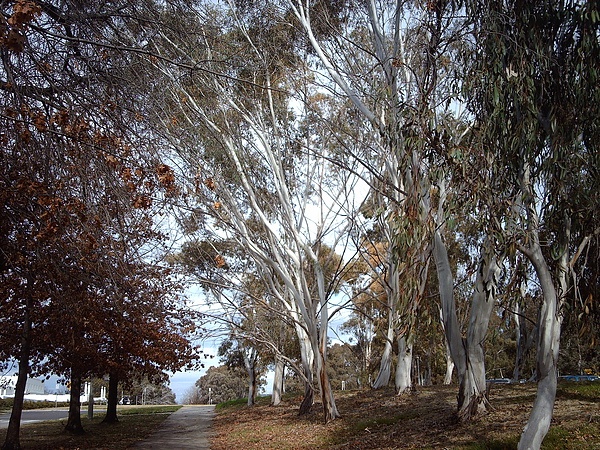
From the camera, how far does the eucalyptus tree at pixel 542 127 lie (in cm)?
680

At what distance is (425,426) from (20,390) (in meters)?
8.47

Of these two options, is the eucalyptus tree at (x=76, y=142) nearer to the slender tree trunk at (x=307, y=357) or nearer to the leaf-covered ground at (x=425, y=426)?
the leaf-covered ground at (x=425, y=426)

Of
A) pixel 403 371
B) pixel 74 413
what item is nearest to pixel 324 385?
pixel 403 371

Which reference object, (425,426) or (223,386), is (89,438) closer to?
(425,426)

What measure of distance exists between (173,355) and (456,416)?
10787 millimetres

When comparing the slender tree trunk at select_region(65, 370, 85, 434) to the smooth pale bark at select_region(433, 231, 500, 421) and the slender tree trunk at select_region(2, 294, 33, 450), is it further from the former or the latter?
the smooth pale bark at select_region(433, 231, 500, 421)

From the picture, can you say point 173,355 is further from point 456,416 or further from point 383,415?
point 456,416

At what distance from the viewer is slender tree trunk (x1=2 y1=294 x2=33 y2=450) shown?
36.1ft

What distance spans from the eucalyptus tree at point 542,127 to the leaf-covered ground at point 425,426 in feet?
5.11

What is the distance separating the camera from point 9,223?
807 cm

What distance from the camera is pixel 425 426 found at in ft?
33.5

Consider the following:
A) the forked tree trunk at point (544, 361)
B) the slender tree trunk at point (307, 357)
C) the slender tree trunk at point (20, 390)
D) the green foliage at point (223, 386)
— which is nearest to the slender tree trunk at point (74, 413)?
the slender tree trunk at point (20, 390)

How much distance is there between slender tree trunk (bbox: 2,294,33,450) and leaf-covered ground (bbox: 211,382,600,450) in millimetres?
4224

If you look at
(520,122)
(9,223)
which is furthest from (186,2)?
(520,122)
